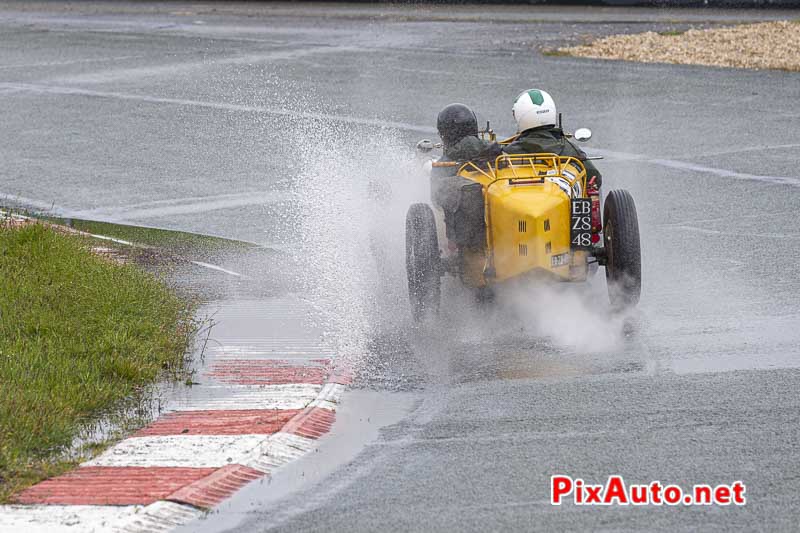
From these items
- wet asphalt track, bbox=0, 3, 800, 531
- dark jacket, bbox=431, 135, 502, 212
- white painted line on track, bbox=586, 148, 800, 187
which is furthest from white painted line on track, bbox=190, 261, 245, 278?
white painted line on track, bbox=586, 148, 800, 187

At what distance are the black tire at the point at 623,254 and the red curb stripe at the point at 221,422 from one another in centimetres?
291

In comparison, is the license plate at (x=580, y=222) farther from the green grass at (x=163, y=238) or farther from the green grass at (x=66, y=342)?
the green grass at (x=163, y=238)

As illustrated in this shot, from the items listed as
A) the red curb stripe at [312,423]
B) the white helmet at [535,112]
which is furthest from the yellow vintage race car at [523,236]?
the red curb stripe at [312,423]

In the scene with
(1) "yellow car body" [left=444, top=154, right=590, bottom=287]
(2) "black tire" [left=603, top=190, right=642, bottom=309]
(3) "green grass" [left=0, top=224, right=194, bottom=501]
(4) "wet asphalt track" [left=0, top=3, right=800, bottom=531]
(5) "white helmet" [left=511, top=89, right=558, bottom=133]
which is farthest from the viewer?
(5) "white helmet" [left=511, top=89, right=558, bottom=133]

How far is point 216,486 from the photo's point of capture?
20.3ft

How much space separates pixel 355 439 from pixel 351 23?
2579 centimetres

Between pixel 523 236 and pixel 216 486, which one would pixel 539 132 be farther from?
pixel 216 486

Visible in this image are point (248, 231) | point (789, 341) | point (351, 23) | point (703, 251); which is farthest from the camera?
point (351, 23)

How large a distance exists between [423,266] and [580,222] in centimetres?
112

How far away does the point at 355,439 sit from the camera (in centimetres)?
694

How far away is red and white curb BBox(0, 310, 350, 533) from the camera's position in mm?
5809

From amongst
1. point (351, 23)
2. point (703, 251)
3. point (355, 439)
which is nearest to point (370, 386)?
point (355, 439)

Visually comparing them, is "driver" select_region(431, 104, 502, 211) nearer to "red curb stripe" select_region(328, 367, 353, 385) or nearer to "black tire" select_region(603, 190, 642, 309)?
"black tire" select_region(603, 190, 642, 309)

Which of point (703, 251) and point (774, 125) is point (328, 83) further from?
point (703, 251)
